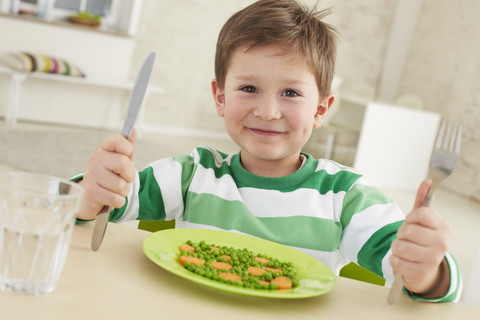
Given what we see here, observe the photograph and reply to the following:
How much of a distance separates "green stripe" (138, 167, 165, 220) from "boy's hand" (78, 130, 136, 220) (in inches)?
11.4

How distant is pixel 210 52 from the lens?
614cm

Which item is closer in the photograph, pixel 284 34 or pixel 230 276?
pixel 230 276

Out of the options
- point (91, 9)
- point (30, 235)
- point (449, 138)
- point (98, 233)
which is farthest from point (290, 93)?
point (91, 9)

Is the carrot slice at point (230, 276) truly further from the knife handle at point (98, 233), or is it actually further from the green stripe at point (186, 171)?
the green stripe at point (186, 171)

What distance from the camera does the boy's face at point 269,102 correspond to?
1103 mm

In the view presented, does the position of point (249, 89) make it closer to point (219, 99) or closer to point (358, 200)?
point (219, 99)

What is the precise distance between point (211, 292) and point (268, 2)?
2.30 ft

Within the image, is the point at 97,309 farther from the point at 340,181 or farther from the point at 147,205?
the point at 340,181

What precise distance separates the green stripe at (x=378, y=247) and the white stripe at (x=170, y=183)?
355 mm

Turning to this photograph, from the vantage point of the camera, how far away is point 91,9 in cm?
574

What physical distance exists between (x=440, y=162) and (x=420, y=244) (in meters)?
0.10

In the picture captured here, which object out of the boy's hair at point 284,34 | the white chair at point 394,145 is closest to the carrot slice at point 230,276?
the boy's hair at point 284,34

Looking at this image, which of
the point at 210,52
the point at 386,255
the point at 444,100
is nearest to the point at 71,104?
the point at 210,52

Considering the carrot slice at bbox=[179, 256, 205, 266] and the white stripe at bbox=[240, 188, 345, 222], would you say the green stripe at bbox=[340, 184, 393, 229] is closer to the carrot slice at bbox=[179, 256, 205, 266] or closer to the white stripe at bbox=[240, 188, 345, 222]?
the white stripe at bbox=[240, 188, 345, 222]
